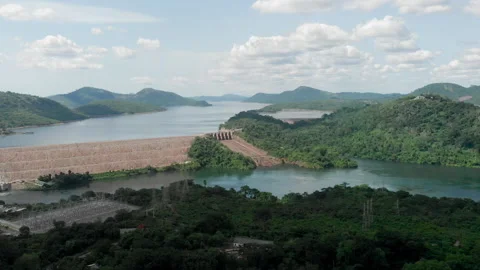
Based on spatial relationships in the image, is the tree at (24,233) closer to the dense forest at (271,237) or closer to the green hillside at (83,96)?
the dense forest at (271,237)

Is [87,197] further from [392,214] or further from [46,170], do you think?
[392,214]

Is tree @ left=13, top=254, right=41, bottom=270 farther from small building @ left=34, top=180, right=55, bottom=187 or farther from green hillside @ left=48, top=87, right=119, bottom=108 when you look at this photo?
green hillside @ left=48, top=87, right=119, bottom=108

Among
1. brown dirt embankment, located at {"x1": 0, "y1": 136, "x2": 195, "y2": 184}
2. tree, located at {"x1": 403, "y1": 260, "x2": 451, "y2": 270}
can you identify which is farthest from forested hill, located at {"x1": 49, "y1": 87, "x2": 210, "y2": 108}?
tree, located at {"x1": 403, "y1": 260, "x2": 451, "y2": 270}

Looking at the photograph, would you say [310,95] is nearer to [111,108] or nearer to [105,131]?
[111,108]

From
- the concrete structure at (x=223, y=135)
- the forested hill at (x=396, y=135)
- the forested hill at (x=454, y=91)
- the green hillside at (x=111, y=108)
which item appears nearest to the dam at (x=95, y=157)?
the concrete structure at (x=223, y=135)

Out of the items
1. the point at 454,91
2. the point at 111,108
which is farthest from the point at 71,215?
the point at 454,91

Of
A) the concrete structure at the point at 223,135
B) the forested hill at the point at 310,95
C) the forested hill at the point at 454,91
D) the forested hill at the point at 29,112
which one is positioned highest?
the forested hill at the point at 310,95

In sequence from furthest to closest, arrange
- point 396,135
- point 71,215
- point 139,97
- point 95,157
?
point 139,97 → point 396,135 → point 95,157 → point 71,215
